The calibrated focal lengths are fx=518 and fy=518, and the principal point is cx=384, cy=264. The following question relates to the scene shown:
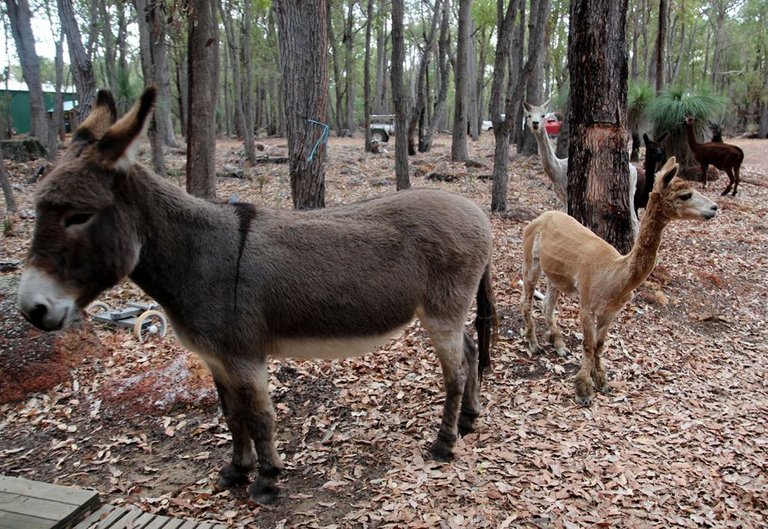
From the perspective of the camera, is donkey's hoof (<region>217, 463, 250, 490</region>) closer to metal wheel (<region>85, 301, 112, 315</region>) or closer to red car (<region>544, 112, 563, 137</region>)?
metal wheel (<region>85, 301, 112, 315</region>)

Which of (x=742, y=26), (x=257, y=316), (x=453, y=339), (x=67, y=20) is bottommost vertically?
(x=453, y=339)

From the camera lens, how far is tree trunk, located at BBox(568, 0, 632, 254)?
252 inches

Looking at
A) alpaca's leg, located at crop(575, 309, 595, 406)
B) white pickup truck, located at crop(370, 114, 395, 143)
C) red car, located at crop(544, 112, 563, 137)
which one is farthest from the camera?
red car, located at crop(544, 112, 563, 137)

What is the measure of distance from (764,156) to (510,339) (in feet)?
81.8

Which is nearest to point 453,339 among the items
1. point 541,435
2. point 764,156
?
point 541,435

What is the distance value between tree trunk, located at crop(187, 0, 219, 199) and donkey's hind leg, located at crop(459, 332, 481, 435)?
5.80 m

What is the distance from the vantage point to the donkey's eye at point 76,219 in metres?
2.62

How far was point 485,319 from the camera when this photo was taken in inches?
170

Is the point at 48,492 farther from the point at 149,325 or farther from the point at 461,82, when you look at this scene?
the point at 461,82

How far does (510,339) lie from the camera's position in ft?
19.1

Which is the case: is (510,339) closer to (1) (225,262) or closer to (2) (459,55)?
Answer: (1) (225,262)

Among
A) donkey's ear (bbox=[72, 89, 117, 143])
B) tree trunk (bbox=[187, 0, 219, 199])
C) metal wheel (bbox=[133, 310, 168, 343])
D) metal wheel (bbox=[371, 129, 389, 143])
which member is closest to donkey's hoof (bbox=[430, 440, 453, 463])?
donkey's ear (bbox=[72, 89, 117, 143])

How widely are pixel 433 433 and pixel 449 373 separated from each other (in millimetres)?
760

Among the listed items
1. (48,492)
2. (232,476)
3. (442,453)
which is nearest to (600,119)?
(442,453)
